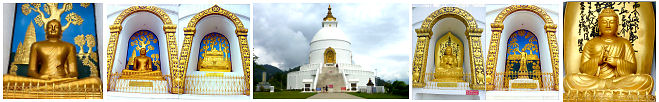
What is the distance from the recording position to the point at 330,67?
372 inches

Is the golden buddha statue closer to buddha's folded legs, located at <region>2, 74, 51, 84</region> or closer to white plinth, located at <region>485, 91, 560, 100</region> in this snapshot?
white plinth, located at <region>485, 91, 560, 100</region>

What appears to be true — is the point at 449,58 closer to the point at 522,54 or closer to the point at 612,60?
the point at 522,54

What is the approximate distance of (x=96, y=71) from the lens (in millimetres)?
6109

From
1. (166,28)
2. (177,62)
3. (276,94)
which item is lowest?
(276,94)

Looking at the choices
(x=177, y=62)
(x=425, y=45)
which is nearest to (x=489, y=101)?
(x=425, y=45)

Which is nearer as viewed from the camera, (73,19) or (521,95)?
(521,95)

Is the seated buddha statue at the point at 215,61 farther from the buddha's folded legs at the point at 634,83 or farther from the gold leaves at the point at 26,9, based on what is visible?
the buddha's folded legs at the point at 634,83

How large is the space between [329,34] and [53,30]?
4.65 meters

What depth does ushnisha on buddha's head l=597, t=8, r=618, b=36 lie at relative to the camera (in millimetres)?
6035

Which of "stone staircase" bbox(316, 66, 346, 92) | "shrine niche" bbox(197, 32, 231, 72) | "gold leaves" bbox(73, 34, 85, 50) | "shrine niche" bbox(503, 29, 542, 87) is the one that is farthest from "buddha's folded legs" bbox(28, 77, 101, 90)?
"shrine niche" bbox(503, 29, 542, 87)

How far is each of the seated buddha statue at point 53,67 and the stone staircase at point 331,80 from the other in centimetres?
368

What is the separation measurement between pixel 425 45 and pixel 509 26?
1.12 m

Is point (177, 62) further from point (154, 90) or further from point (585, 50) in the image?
point (585, 50)

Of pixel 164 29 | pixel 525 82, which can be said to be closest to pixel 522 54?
pixel 525 82
